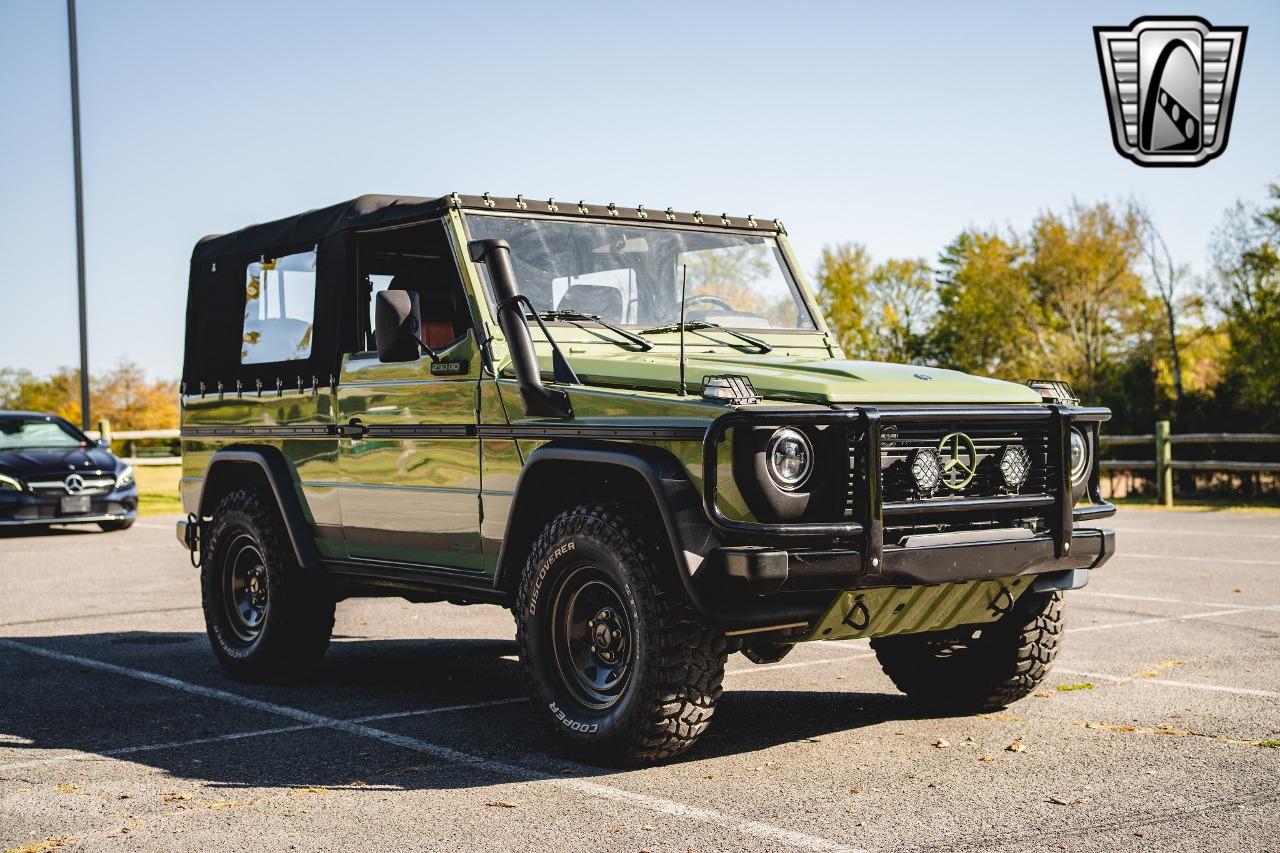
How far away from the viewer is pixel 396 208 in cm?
734

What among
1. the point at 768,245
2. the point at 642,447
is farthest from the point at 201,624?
the point at 642,447

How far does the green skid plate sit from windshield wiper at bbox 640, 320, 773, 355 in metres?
1.68

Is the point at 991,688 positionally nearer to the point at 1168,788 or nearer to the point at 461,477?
the point at 1168,788

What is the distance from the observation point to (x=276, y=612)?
7.86 metres

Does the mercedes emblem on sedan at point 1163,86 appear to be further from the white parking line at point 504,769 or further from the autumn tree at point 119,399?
the autumn tree at point 119,399

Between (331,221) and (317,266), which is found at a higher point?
(331,221)

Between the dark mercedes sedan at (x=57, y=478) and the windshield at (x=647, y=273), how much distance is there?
43.3ft

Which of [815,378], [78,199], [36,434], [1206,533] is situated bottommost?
[1206,533]

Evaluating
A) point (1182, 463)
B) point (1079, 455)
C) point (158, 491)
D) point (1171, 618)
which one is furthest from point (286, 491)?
point (158, 491)

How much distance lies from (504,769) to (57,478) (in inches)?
572

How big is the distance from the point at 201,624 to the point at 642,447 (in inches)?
230

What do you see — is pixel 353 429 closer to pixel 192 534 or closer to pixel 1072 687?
pixel 192 534

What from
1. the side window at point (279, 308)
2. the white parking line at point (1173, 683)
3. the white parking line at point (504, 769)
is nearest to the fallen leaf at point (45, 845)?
the white parking line at point (504, 769)

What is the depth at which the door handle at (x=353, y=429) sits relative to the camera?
7344 mm
